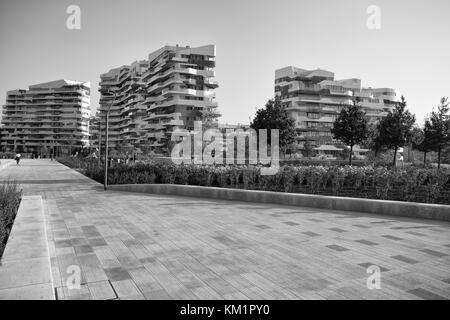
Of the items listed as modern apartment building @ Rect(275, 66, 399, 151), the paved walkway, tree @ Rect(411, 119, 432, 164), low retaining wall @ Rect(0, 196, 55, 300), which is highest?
modern apartment building @ Rect(275, 66, 399, 151)

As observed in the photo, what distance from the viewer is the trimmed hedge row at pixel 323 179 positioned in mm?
12102

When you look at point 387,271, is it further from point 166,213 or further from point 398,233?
point 166,213

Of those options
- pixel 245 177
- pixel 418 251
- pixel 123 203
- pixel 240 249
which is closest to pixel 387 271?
pixel 418 251

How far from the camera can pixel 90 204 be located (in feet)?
38.6

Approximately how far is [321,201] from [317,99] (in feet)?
275

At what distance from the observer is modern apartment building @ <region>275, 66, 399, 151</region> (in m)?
88.6

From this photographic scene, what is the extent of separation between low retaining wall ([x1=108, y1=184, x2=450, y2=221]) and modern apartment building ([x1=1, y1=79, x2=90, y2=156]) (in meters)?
136

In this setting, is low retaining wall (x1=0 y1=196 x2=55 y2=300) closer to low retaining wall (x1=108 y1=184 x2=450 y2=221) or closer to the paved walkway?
the paved walkway

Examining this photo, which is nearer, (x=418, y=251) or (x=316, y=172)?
(x=418, y=251)

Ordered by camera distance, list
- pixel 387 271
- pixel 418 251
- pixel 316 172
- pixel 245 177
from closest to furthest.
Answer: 1. pixel 387 271
2. pixel 418 251
3. pixel 316 172
4. pixel 245 177

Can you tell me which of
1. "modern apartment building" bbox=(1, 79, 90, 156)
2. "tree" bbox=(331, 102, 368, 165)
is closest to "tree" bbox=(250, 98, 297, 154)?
"tree" bbox=(331, 102, 368, 165)

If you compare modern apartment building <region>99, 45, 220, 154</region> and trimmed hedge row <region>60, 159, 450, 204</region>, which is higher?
modern apartment building <region>99, 45, 220, 154</region>
